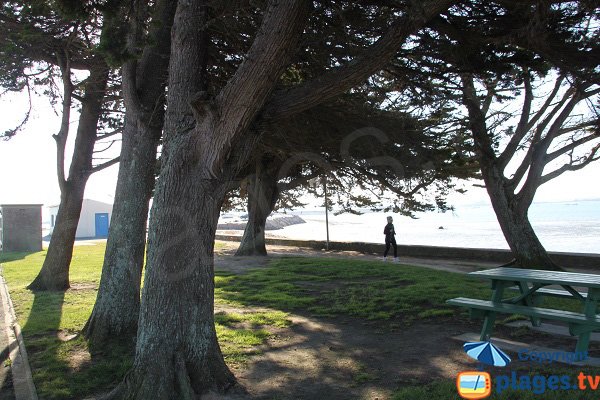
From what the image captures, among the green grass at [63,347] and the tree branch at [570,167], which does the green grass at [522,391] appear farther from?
the tree branch at [570,167]

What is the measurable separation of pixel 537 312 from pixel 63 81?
8961mm

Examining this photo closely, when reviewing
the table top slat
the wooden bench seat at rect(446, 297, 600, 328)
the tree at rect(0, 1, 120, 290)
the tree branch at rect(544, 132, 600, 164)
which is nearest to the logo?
the wooden bench seat at rect(446, 297, 600, 328)

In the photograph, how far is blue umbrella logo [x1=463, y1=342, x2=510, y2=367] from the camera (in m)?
5.10

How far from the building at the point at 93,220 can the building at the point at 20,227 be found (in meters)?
12.3

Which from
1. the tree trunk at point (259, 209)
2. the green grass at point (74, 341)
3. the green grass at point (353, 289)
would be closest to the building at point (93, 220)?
the tree trunk at point (259, 209)

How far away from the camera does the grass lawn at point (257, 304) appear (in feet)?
18.0

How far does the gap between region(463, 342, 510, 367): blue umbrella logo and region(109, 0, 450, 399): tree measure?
98.5 inches

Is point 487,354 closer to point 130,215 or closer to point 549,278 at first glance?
point 549,278

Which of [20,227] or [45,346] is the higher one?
[20,227]

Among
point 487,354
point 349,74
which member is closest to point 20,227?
point 349,74

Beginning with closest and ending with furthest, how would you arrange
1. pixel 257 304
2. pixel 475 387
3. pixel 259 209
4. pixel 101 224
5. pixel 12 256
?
pixel 475 387 < pixel 257 304 < pixel 259 209 < pixel 12 256 < pixel 101 224

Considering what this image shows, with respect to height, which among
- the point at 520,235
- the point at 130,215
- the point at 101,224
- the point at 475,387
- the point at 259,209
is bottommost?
the point at 475,387

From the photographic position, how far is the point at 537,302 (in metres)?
6.48

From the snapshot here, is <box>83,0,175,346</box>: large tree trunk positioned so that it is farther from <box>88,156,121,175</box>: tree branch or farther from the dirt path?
<box>88,156,121,175</box>: tree branch
